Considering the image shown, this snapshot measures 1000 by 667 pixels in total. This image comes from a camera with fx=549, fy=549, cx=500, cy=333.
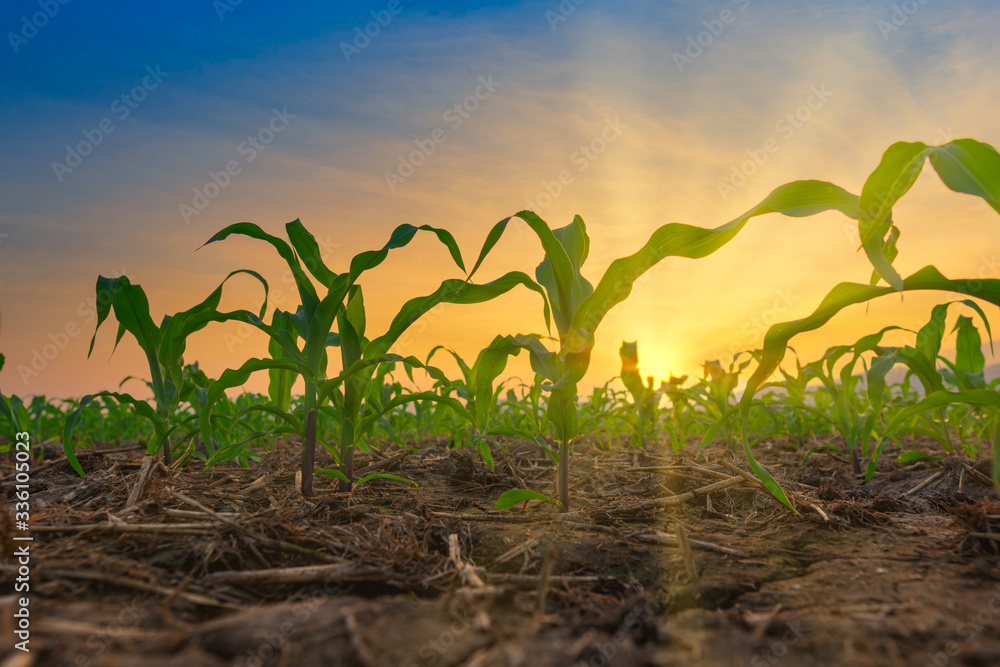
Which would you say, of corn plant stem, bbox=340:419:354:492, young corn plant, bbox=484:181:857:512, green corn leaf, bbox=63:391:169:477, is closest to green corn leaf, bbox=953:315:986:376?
young corn plant, bbox=484:181:857:512

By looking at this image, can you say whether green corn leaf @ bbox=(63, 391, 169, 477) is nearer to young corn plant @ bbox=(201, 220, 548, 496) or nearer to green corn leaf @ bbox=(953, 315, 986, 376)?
young corn plant @ bbox=(201, 220, 548, 496)

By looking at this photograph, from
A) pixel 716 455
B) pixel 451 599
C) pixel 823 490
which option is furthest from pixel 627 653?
pixel 716 455

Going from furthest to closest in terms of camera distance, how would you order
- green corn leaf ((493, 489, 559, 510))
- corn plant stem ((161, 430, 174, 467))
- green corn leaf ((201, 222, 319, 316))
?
1. corn plant stem ((161, 430, 174, 467))
2. green corn leaf ((201, 222, 319, 316))
3. green corn leaf ((493, 489, 559, 510))

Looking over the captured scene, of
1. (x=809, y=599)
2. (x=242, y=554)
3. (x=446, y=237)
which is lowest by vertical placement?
(x=809, y=599)

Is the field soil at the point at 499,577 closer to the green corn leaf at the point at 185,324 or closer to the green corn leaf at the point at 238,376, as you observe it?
the green corn leaf at the point at 238,376

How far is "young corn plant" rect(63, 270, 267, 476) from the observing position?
2.53 metres

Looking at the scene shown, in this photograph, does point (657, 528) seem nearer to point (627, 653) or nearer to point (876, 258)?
point (627, 653)

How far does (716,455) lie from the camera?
3525 millimetres

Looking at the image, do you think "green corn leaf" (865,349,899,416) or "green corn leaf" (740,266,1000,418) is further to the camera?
"green corn leaf" (865,349,899,416)

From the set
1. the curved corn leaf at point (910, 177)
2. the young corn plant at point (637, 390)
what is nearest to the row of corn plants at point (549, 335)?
the curved corn leaf at point (910, 177)

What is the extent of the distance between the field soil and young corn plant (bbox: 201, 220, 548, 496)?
325 millimetres

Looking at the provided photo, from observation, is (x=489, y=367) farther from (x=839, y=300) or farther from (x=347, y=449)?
(x=839, y=300)

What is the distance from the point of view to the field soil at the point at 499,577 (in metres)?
1.12

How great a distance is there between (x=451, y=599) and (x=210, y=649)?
534mm
